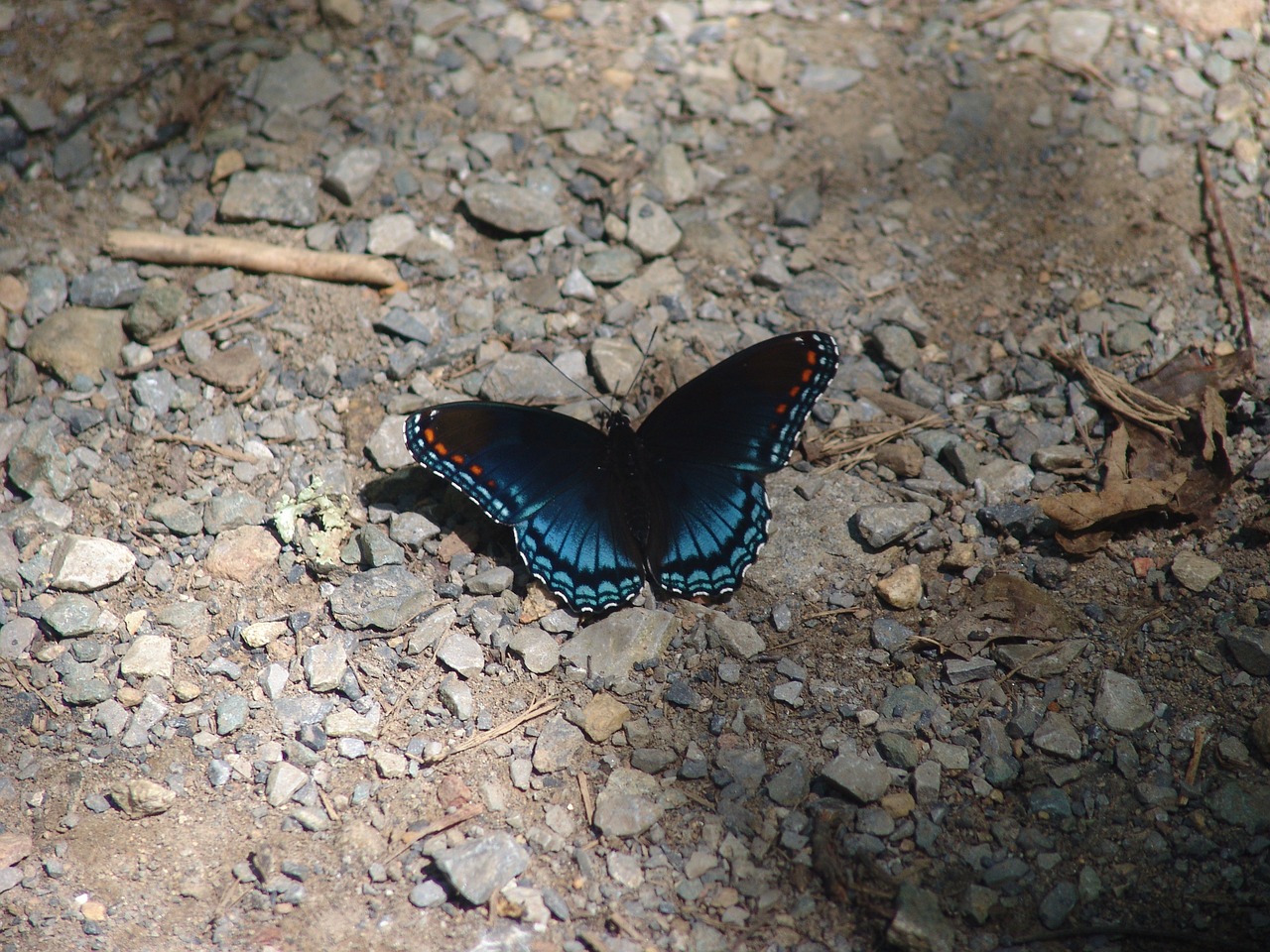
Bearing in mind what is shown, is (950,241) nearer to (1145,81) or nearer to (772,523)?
Answer: (1145,81)

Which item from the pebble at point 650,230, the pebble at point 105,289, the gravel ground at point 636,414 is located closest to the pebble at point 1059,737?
the gravel ground at point 636,414

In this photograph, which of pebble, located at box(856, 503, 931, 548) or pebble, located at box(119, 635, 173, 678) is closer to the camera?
pebble, located at box(119, 635, 173, 678)

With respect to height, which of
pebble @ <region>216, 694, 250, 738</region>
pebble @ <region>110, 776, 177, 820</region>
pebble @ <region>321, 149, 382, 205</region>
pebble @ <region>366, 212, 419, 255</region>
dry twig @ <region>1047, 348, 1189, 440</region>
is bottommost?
pebble @ <region>110, 776, 177, 820</region>

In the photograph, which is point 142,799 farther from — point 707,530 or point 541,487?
point 707,530

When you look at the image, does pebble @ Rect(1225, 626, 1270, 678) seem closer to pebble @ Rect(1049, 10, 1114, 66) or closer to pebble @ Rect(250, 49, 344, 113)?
pebble @ Rect(1049, 10, 1114, 66)

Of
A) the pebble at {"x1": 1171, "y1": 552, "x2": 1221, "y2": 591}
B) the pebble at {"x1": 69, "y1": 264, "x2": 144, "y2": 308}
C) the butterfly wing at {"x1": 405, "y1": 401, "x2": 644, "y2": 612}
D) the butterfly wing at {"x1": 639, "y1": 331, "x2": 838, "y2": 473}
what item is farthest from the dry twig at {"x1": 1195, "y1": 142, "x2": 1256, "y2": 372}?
the pebble at {"x1": 69, "y1": 264, "x2": 144, "y2": 308}

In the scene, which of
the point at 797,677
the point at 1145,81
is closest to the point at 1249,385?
the point at 1145,81


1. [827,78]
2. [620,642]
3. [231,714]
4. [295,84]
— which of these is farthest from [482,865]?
[827,78]
